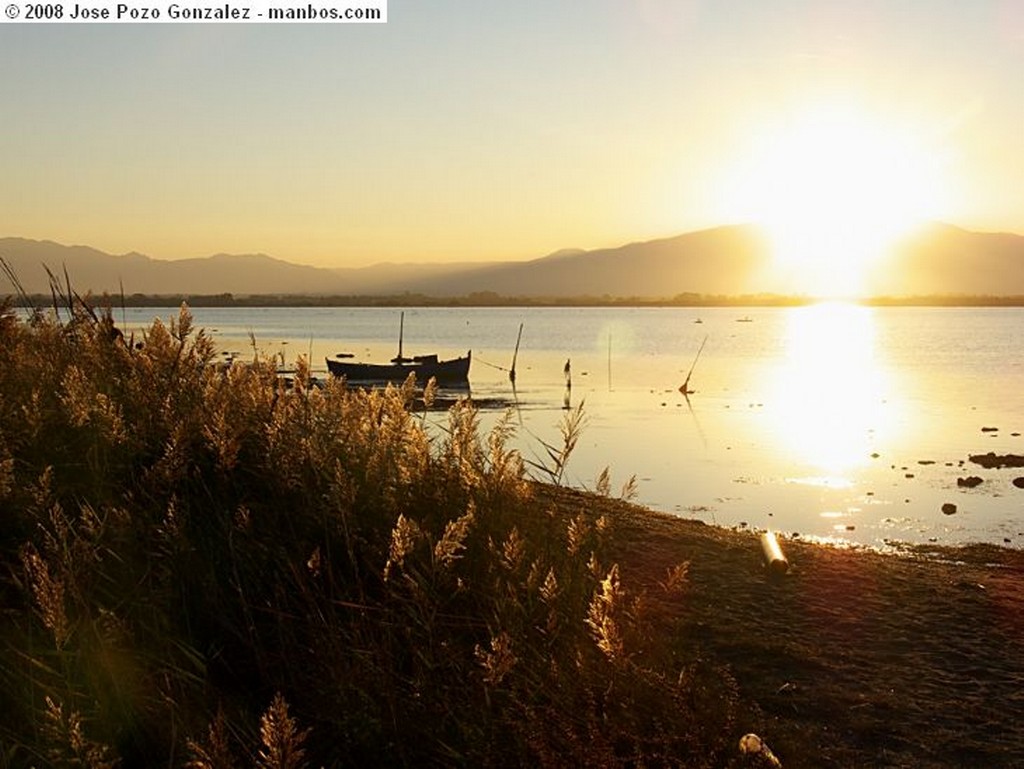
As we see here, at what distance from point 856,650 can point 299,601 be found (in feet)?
12.6

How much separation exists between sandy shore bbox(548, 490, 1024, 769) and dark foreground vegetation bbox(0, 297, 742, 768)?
0.35 meters

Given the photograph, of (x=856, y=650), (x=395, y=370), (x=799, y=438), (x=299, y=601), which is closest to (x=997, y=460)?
(x=799, y=438)

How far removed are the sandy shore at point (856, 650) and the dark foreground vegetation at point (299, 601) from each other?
35 cm

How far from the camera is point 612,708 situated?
464 centimetres

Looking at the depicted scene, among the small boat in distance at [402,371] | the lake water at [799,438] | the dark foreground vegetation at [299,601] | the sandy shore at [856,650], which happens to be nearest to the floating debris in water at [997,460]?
the lake water at [799,438]

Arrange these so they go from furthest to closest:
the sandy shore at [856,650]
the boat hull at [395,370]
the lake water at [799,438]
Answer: the boat hull at [395,370], the lake water at [799,438], the sandy shore at [856,650]

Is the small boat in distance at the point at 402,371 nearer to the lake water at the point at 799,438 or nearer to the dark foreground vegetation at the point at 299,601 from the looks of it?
the lake water at the point at 799,438

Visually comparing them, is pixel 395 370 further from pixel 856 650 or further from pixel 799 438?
pixel 856 650

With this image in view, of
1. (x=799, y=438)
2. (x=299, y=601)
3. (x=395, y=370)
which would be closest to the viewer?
(x=299, y=601)

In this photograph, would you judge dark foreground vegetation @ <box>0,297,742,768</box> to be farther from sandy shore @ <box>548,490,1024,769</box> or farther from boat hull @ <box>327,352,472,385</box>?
boat hull @ <box>327,352,472,385</box>

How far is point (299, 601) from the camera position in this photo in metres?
5.29

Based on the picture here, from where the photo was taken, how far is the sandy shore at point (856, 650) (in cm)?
523

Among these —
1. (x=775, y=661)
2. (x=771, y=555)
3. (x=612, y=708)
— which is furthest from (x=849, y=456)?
(x=612, y=708)

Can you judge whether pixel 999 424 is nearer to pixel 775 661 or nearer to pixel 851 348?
pixel 775 661
